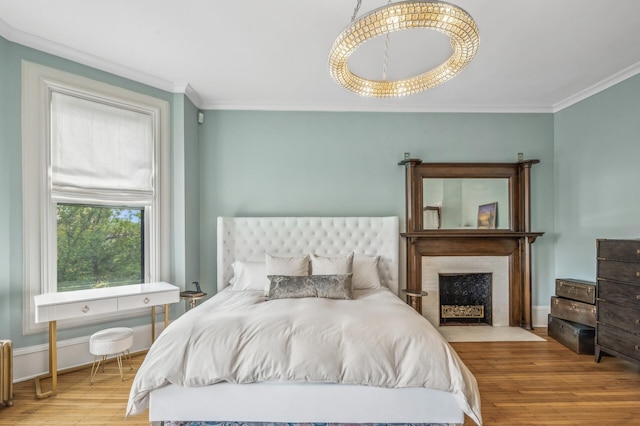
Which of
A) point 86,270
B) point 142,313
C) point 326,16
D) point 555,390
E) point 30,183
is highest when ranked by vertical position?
point 326,16

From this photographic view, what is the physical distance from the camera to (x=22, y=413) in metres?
2.22

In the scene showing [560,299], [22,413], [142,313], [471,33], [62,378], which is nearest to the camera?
[471,33]

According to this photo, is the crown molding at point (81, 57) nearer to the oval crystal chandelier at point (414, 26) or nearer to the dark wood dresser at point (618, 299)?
the oval crystal chandelier at point (414, 26)

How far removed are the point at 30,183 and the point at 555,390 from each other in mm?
→ 4719

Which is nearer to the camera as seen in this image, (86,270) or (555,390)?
(555,390)

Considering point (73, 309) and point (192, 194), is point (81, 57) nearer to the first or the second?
point (192, 194)

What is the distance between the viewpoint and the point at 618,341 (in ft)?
9.10

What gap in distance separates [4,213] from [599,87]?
5.95 meters

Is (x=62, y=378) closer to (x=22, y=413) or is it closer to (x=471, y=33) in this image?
(x=22, y=413)

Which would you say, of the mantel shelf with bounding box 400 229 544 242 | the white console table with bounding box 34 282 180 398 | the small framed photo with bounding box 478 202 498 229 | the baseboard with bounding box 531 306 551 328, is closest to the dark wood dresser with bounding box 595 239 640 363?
the mantel shelf with bounding box 400 229 544 242

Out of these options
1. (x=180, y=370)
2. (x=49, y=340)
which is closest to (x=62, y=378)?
(x=49, y=340)

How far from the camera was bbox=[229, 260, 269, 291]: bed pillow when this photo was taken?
3.29 m

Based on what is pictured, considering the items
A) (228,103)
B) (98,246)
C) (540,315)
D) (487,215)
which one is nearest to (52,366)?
(98,246)

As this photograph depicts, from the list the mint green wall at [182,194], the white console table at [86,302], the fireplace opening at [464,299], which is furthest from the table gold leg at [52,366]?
the fireplace opening at [464,299]
